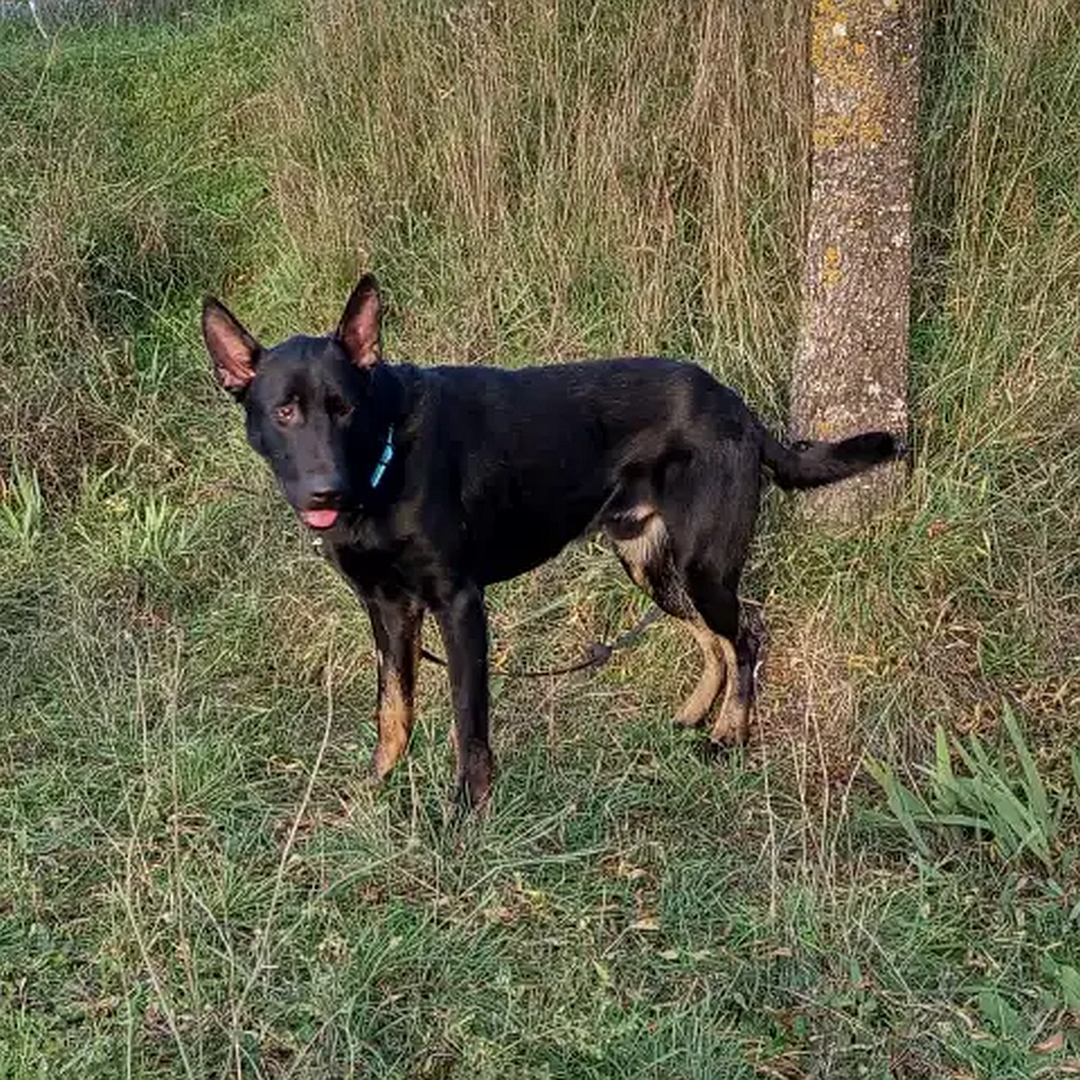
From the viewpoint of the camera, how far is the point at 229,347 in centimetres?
359

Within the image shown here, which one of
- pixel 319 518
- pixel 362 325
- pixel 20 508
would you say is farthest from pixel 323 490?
pixel 20 508

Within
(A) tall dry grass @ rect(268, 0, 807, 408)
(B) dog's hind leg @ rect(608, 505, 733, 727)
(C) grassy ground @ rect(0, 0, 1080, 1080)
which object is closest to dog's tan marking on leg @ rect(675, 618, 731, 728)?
(B) dog's hind leg @ rect(608, 505, 733, 727)

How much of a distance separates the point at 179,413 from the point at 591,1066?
409cm

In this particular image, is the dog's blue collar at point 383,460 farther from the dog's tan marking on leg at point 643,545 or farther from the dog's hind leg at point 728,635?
the dog's hind leg at point 728,635

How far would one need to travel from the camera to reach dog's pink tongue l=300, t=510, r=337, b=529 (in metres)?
3.50

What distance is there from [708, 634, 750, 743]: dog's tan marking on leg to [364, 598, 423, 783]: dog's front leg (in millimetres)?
905

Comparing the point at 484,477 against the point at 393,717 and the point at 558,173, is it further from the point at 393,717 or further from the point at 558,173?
the point at 558,173

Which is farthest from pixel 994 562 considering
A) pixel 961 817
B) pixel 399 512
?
pixel 399 512

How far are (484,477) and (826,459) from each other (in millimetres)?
1056

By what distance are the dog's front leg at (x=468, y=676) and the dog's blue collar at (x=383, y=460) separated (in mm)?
394

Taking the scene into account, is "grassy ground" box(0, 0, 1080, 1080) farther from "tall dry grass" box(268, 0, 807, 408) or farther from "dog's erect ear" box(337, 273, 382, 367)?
"dog's erect ear" box(337, 273, 382, 367)

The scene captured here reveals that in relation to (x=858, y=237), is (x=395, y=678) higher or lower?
lower

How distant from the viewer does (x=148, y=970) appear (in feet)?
9.34

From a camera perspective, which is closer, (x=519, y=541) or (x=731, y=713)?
(x=519, y=541)
